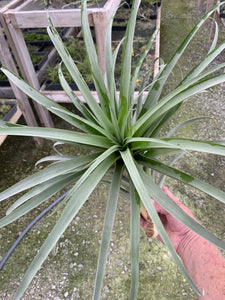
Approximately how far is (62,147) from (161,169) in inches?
57.8

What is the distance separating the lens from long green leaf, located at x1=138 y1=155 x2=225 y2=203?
0.60m

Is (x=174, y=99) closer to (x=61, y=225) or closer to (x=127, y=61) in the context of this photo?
(x=127, y=61)

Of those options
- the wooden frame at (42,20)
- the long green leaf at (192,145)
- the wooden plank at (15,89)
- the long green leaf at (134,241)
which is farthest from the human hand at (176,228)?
the wooden plank at (15,89)

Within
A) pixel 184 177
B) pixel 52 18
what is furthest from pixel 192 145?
pixel 52 18

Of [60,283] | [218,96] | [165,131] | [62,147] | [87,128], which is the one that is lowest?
[60,283]

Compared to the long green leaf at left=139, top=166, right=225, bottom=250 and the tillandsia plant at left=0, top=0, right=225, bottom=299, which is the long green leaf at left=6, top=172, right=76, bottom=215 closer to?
the tillandsia plant at left=0, top=0, right=225, bottom=299

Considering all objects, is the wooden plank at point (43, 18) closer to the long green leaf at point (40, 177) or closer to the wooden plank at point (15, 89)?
the wooden plank at point (15, 89)

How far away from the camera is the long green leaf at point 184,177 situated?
0.60 m

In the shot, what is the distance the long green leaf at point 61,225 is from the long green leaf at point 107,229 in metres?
0.07

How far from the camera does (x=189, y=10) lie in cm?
372

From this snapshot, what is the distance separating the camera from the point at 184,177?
2.15ft

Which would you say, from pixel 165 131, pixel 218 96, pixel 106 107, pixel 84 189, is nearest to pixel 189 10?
pixel 218 96

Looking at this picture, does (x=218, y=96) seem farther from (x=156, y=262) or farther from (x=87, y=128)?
(x=87, y=128)

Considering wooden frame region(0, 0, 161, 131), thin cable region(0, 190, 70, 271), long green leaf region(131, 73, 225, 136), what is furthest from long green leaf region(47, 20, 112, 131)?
thin cable region(0, 190, 70, 271)
